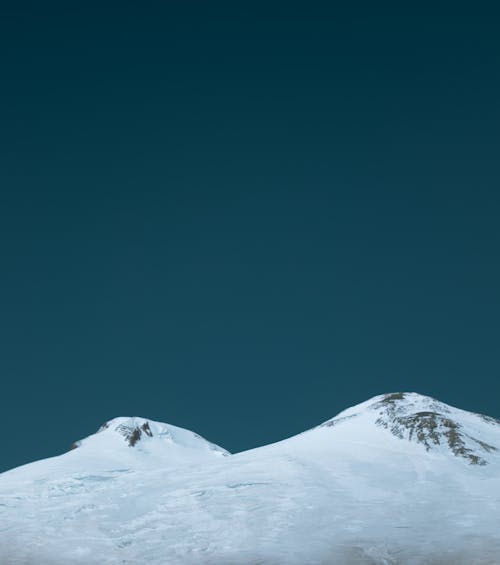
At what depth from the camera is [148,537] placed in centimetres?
5912

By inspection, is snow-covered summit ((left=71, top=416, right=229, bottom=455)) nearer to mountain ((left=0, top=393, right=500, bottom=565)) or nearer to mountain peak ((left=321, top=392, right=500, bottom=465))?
mountain ((left=0, top=393, right=500, bottom=565))

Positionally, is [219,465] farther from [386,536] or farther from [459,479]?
[386,536]

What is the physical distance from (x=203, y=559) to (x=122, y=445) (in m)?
65.6

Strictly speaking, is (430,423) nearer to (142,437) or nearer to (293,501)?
(293,501)

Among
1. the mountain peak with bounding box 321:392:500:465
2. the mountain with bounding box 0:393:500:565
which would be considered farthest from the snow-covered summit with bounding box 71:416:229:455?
the mountain peak with bounding box 321:392:500:465

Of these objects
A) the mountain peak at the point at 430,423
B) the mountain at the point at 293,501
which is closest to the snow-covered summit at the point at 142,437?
the mountain at the point at 293,501

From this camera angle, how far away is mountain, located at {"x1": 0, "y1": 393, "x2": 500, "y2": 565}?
2117 inches

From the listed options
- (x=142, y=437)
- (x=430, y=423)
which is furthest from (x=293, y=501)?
(x=142, y=437)

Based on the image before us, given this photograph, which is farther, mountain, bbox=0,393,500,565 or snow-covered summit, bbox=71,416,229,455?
snow-covered summit, bbox=71,416,229,455

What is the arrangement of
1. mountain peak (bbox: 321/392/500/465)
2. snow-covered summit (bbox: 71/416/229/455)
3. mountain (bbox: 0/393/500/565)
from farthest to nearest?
snow-covered summit (bbox: 71/416/229/455) < mountain peak (bbox: 321/392/500/465) < mountain (bbox: 0/393/500/565)

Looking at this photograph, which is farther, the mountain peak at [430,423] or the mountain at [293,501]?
the mountain peak at [430,423]

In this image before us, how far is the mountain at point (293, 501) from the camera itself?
2117 inches

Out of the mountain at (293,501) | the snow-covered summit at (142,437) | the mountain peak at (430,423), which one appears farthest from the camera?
the snow-covered summit at (142,437)

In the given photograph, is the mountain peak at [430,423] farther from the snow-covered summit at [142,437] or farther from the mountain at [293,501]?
the snow-covered summit at [142,437]
